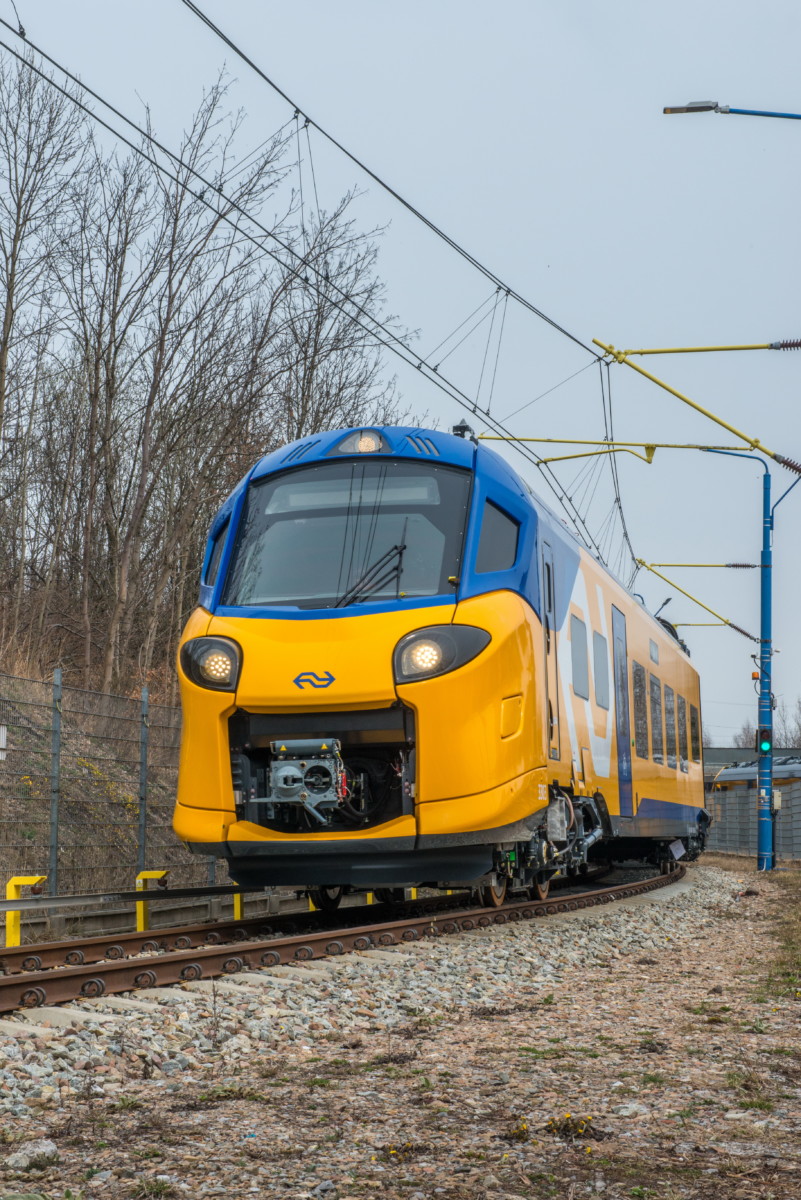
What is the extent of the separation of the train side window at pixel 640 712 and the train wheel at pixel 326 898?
460 cm

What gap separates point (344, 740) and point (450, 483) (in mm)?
2262

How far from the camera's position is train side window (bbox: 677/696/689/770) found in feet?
66.2

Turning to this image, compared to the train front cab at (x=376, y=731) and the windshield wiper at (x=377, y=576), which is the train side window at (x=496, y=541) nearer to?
the train front cab at (x=376, y=731)

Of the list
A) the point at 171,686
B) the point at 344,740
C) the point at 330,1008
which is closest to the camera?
the point at 330,1008

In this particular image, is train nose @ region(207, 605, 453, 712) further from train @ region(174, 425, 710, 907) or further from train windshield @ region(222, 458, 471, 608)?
train windshield @ region(222, 458, 471, 608)

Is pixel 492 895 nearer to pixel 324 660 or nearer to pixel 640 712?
pixel 640 712

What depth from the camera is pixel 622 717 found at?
14297mm

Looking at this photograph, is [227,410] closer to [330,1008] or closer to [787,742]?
[330,1008]

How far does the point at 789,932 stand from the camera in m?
12.7

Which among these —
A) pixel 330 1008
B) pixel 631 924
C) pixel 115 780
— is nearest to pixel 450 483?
pixel 330 1008

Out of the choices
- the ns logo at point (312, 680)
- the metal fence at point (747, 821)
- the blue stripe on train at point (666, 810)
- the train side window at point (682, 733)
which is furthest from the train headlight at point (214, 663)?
the metal fence at point (747, 821)

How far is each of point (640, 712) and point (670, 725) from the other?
339 cm

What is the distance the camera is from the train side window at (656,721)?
16828mm

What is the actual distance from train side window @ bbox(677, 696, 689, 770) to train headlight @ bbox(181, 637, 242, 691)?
12.2 metres
